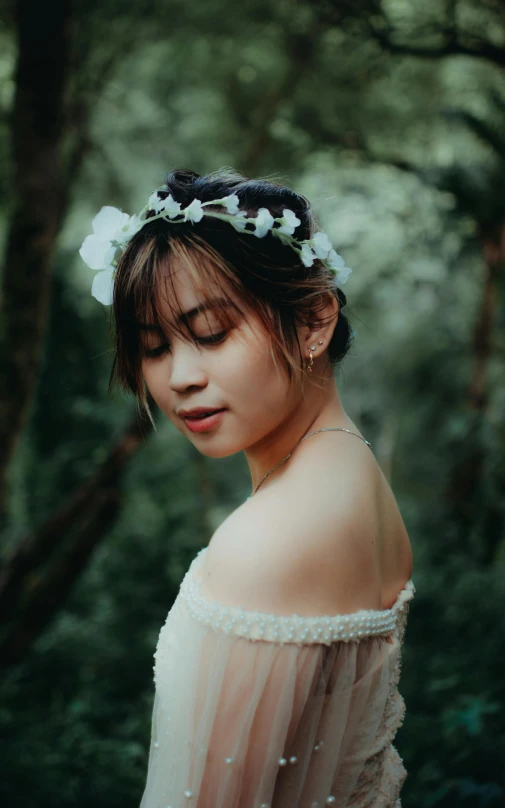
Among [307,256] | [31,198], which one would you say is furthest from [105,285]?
[31,198]

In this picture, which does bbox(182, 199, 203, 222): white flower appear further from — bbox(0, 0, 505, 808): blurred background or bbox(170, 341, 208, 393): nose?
bbox(0, 0, 505, 808): blurred background

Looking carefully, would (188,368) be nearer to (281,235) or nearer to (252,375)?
(252,375)

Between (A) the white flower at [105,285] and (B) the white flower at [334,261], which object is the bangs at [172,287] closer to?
(A) the white flower at [105,285]

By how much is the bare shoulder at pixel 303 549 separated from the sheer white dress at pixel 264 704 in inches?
1.1

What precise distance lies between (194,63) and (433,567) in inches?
256

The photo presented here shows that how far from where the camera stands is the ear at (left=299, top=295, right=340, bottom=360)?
4.31 ft

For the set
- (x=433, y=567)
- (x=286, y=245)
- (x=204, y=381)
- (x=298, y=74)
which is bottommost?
(x=433, y=567)

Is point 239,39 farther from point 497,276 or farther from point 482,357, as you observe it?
point 482,357

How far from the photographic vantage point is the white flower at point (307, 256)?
1.28 metres

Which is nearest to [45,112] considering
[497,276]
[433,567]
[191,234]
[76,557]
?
[76,557]

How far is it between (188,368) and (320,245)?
0.40 m

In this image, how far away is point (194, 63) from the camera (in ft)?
24.8

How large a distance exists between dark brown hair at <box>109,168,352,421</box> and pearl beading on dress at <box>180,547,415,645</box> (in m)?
0.46

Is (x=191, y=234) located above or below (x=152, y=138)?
below
